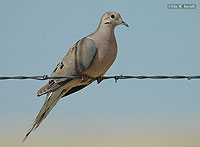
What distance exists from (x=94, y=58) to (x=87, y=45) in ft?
0.69

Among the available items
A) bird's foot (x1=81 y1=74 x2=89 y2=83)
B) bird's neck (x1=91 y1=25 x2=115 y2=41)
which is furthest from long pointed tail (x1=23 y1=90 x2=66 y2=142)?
bird's neck (x1=91 y1=25 x2=115 y2=41)

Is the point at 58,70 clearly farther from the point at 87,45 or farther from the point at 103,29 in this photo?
the point at 103,29

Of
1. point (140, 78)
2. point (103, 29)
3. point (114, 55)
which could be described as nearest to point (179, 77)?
point (140, 78)

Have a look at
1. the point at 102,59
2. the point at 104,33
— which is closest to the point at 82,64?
the point at 102,59

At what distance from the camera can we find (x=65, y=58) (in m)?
5.04

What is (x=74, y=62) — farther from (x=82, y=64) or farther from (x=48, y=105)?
(x=48, y=105)

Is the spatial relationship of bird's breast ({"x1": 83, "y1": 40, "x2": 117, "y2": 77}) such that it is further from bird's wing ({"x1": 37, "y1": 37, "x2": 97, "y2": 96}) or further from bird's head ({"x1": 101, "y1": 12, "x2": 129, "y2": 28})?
bird's head ({"x1": 101, "y1": 12, "x2": 129, "y2": 28})

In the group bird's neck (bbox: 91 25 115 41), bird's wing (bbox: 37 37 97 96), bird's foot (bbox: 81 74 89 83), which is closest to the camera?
bird's wing (bbox: 37 37 97 96)

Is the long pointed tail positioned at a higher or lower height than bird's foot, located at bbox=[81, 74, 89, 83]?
lower

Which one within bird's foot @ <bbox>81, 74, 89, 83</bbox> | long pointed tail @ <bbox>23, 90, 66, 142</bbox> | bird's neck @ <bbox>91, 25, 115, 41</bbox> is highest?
bird's neck @ <bbox>91, 25, 115, 41</bbox>

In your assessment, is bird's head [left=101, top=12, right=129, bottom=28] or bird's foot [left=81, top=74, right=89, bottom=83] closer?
bird's foot [left=81, top=74, right=89, bottom=83]

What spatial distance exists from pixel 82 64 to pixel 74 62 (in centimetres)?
14

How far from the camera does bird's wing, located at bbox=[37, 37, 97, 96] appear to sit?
184 inches

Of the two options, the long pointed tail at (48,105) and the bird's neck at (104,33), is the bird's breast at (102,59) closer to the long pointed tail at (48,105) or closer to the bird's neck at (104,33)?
the bird's neck at (104,33)
